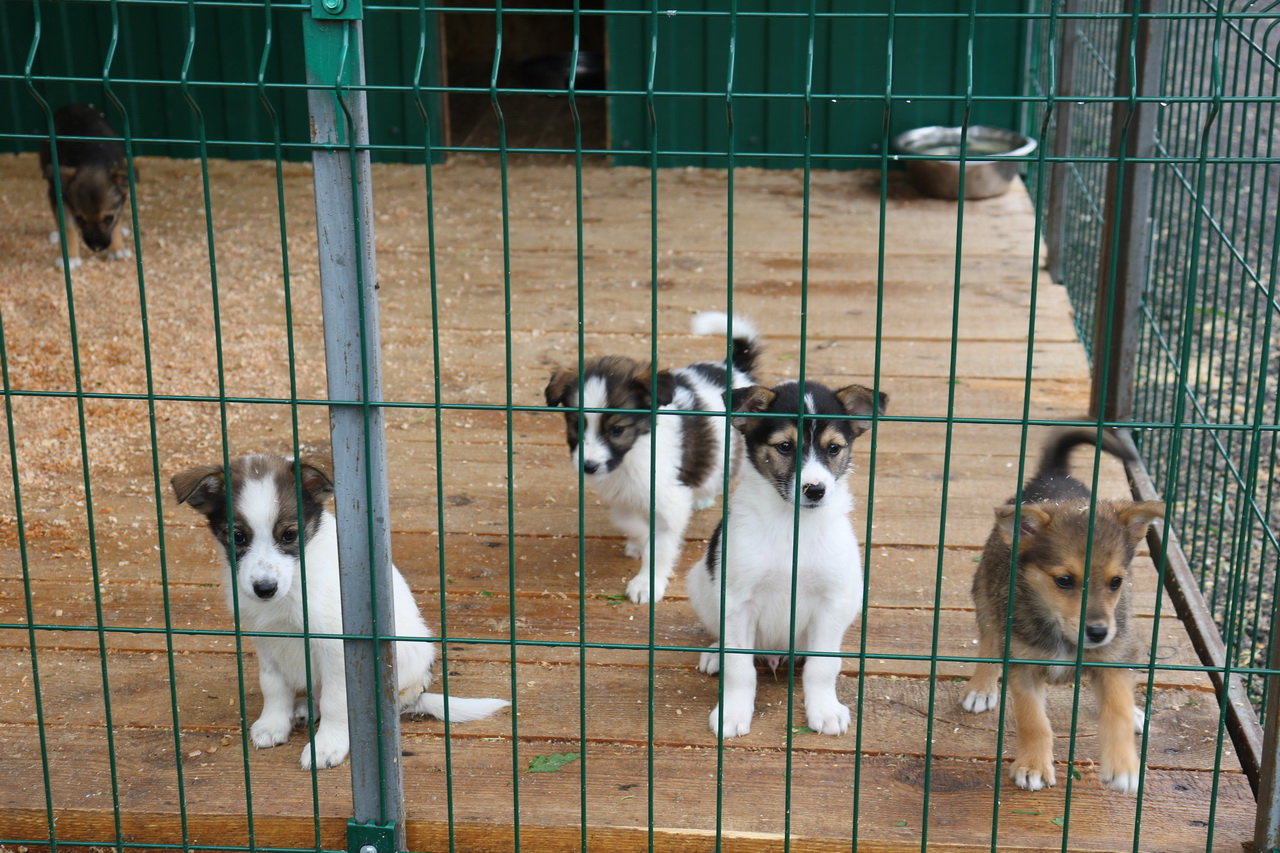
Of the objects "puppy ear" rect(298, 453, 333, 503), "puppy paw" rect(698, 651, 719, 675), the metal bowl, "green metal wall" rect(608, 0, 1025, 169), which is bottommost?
"puppy paw" rect(698, 651, 719, 675)

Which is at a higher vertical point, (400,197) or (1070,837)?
(400,197)

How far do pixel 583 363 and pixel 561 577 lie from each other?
1723mm

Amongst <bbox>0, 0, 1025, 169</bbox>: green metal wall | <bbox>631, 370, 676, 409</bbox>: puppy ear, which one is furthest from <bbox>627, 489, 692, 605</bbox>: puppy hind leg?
<bbox>0, 0, 1025, 169</bbox>: green metal wall

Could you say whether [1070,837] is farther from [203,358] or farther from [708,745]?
[203,358]

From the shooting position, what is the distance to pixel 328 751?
3.67 m

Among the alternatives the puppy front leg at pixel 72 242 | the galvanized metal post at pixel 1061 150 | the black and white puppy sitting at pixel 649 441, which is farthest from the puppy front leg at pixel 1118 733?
the puppy front leg at pixel 72 242

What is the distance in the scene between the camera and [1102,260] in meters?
5.68

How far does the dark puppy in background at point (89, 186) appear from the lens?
796 centimetres

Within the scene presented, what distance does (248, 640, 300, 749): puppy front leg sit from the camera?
3.75 m

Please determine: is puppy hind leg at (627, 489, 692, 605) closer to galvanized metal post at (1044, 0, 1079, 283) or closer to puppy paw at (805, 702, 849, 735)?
puppy paw at (805, 702, 849, 735)

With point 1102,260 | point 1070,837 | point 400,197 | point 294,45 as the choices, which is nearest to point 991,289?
point 1102,260

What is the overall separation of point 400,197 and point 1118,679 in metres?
6.75

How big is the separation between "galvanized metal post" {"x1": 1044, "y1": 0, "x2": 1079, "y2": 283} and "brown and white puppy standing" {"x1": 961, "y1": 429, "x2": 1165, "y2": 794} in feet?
12.9

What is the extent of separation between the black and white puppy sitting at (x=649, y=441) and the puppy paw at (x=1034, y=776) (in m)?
1.33
